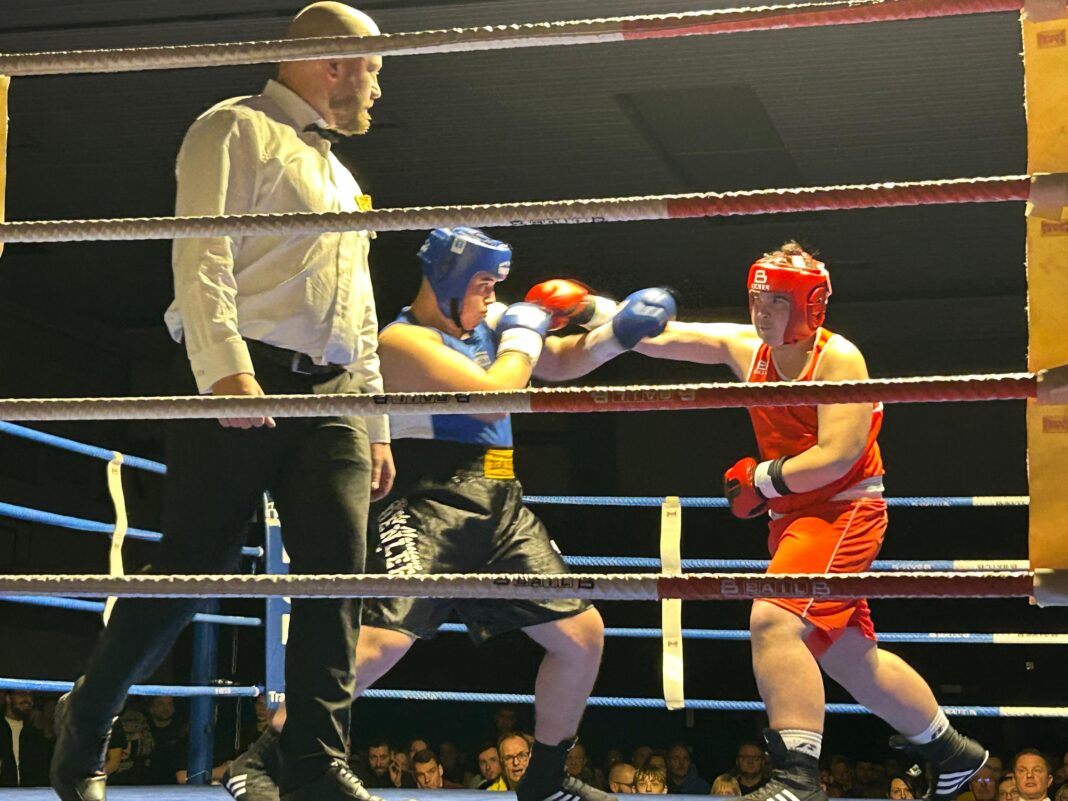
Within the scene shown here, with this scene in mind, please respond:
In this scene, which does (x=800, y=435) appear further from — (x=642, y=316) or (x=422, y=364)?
(x=422, y=364)

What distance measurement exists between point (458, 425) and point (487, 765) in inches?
123

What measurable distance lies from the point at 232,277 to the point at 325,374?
167 mm

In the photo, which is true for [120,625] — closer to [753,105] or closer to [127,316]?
[753,105]

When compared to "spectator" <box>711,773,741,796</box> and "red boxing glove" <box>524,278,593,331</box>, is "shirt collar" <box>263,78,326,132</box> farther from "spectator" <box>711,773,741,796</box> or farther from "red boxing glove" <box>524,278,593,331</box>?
"spectator" <box>711,773,741,796</box>

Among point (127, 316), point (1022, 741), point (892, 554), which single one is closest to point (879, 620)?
point (892, 554)

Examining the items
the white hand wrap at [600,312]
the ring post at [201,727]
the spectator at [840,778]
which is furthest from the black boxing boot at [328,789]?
the spectator at [840,778]

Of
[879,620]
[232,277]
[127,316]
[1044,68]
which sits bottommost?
[879,620]

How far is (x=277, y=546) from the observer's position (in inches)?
133

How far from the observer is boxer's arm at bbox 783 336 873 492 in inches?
92.0

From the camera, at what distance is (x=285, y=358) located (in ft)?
5.57

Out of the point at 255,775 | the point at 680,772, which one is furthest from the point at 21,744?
the point at 255,775

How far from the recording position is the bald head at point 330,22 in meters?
1.71

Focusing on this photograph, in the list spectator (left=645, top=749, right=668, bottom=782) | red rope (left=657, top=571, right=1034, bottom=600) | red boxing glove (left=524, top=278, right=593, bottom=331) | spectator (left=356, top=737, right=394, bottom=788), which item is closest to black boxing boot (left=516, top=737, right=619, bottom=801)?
red boxing glove (left=524, top=278, right=593, bottom=331)

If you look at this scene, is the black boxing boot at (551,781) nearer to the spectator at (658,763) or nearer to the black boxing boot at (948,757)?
the black boxing boot at (948,757)
